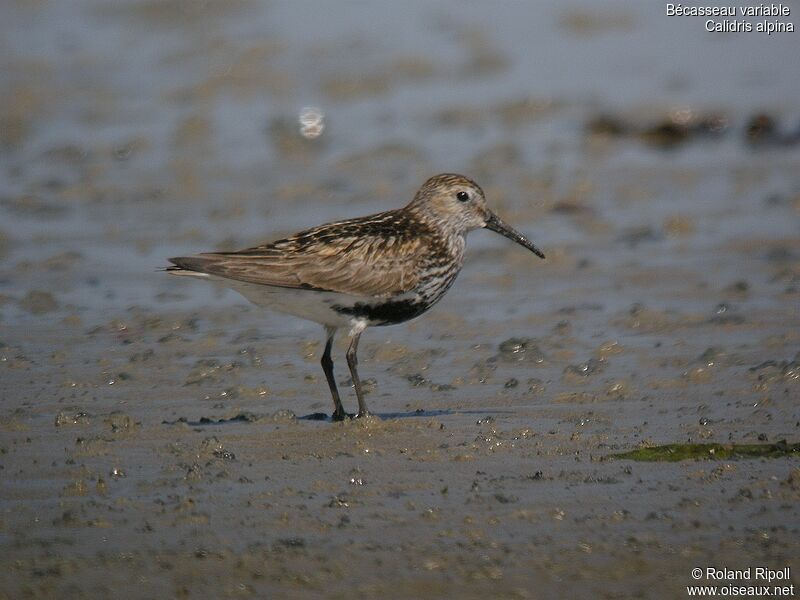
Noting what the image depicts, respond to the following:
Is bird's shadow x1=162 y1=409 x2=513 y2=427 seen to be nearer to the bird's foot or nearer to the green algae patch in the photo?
the bird's foot

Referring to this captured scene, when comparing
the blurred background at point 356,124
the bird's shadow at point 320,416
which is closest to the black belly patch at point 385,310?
the bird's shadow at point 320,416

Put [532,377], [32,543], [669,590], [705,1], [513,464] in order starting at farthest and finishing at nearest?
[705,1] → [532,377] → [513,464] → [32,543] → [669,590]

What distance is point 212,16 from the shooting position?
19000 millimetres

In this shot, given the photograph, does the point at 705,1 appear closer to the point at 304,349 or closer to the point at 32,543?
the point at 304,349

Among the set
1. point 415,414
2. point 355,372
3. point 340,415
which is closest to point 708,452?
point 415,414

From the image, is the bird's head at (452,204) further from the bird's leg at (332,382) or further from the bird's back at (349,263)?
the bird's leg at (332,382)

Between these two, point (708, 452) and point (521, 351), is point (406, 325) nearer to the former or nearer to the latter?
point (521, 351)

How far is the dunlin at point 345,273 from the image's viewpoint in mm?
8164

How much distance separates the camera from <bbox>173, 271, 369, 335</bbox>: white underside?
826 centimetres

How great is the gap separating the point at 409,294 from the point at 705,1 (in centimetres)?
1178

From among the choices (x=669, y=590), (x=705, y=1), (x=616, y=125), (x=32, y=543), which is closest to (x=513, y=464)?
(x=669, y=590)

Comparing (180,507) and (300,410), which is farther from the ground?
(180,507)

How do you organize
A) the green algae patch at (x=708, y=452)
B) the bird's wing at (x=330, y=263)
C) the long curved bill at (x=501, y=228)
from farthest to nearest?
the long curved bill at (x=501, y=228) < the bird's wing at (x=330, y=263) < the green algae patch at (x=708, y=452)

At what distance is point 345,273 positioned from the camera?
8.23m
